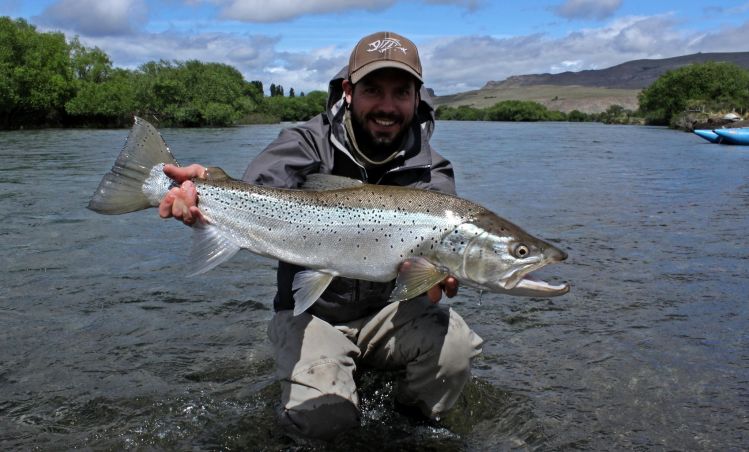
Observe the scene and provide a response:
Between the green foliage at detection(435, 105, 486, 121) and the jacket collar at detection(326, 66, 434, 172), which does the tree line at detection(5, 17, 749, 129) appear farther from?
the jacket collar at detection(326, 66, 434, 172)

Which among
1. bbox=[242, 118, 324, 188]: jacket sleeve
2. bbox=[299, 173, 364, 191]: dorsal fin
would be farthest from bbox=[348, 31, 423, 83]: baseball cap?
bbox=[299, 173, 364, 191]: dorsal fin

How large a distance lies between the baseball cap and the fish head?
4.34 feet

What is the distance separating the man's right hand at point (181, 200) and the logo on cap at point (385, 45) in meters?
1.44

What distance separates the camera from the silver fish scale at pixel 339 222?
3.77 metres

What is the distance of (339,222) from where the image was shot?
12.6ft

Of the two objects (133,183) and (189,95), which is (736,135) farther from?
(189,95)

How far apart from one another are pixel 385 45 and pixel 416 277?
164 cm

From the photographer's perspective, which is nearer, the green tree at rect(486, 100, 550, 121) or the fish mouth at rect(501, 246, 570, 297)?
the fish mouth at rect(501, 246, 570, 297)

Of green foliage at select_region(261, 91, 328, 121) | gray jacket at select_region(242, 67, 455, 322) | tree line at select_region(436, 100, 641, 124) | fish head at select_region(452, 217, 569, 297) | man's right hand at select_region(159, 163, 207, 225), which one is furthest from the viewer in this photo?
tree line at select_region(436, 100, 641, 124)

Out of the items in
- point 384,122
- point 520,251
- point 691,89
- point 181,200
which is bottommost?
point 520,251

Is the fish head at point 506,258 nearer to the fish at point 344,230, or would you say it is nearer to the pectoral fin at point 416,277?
the fish at point 344,230

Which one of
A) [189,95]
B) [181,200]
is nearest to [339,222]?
[181,200]

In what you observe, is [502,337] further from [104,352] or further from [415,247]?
[104,352]

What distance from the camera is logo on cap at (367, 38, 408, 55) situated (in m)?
4.31
